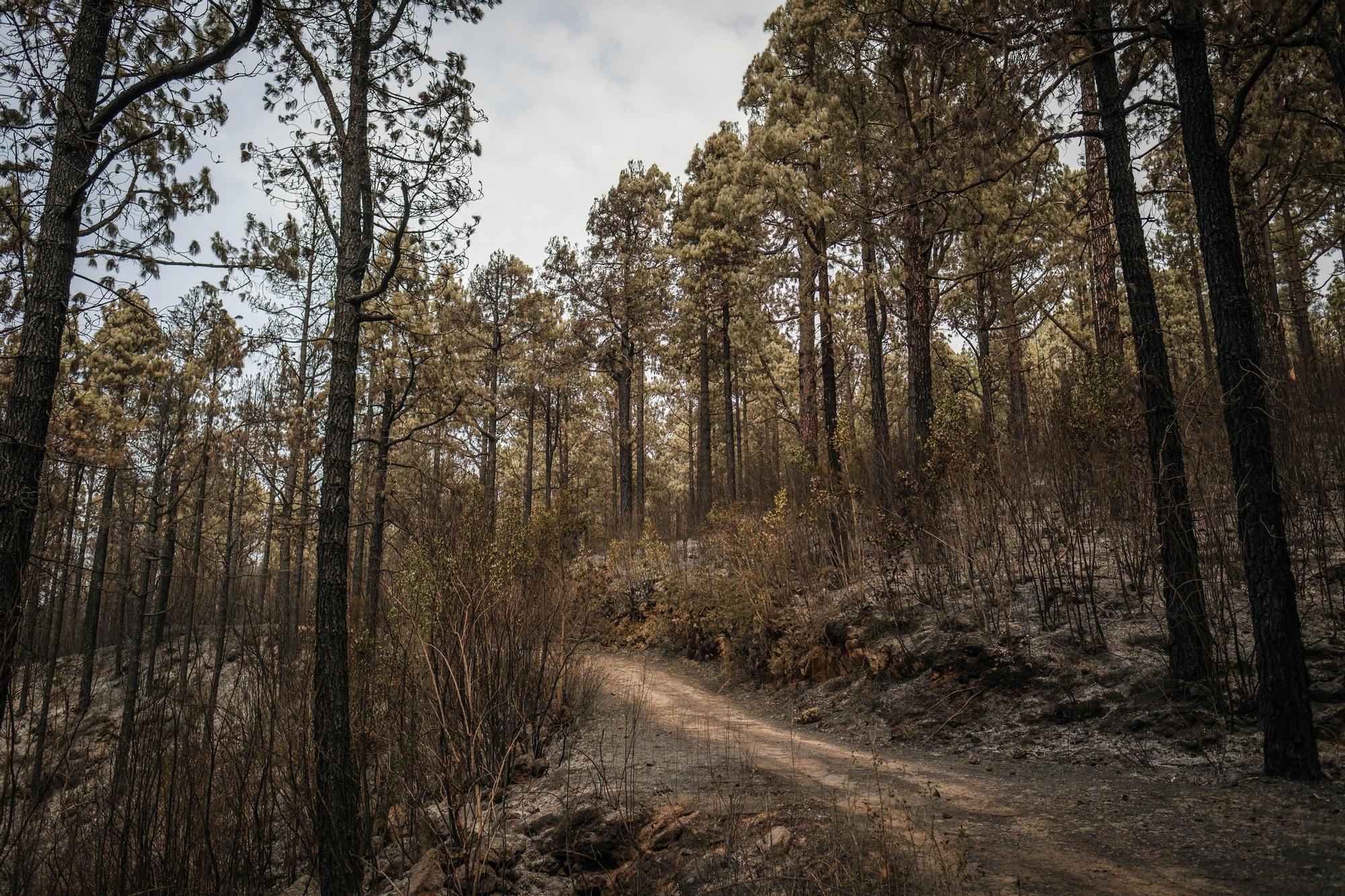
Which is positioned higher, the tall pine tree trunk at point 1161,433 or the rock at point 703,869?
the tall pine tree trunk at point 1161,433

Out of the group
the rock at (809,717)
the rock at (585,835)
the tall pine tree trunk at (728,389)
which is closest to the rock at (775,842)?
the rock at (585,835)

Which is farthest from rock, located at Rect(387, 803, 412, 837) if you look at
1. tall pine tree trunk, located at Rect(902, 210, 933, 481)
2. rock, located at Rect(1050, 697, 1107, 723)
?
tall pine tree trunk, located at Rect(902, 210, 933, 481)

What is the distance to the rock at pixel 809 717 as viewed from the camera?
25.3 ft

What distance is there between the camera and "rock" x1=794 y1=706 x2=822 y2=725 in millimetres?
7723

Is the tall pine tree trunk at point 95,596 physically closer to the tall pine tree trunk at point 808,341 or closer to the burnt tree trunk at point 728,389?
the burnt tree trunk at point 728,389

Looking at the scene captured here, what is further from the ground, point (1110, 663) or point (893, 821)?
point (1110, 663)

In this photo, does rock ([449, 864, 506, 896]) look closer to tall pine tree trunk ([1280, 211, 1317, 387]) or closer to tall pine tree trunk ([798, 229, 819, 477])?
tall pine tree trunk ([1280, 211, 1317, 387])

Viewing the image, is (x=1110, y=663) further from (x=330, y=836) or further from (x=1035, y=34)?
(x=330, y=836)

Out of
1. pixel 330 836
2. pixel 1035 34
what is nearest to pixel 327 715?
pixel 330 836

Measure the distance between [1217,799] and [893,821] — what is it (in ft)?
6.27

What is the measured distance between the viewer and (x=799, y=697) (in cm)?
855

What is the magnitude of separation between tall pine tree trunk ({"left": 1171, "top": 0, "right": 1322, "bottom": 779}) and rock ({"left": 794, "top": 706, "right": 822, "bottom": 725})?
164 inches

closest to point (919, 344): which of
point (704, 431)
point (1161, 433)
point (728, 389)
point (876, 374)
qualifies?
point (876, 374)

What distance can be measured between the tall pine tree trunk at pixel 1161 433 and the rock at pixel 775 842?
11.5 feet
